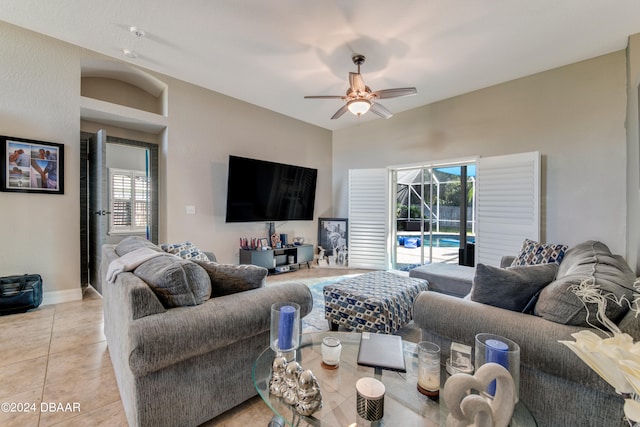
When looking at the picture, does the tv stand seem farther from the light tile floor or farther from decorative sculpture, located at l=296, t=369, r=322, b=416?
decorative sculpture, located at l=296, t=369, r=322, b=416

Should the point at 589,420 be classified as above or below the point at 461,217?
below

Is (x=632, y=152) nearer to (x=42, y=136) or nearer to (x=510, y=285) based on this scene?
(x=510, y=285)

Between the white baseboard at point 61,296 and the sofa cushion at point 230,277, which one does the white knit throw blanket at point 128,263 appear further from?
the white baseboard at point 61,296

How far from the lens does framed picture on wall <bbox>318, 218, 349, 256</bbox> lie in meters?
5.68

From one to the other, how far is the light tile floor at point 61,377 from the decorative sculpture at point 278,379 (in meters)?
0.51

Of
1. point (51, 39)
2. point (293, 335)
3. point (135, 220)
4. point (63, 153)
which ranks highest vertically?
point (51, 39)

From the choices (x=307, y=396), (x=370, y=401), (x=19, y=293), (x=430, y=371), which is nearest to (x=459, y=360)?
(x=430, y=371)

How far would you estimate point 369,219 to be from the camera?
5359 millimetres

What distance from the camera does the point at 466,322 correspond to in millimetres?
1451

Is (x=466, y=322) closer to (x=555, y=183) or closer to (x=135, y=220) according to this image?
(x=555, y=183)

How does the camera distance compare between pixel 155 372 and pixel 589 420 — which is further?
pixel 155 372

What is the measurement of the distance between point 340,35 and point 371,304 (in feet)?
8.98

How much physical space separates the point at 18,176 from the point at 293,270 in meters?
3.90

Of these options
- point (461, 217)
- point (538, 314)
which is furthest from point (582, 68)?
point (538, 314)
